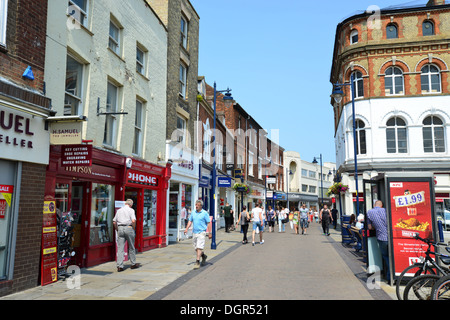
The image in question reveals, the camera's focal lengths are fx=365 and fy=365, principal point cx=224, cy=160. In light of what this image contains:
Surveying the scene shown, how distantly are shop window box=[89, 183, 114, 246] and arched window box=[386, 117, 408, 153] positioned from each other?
874 inches

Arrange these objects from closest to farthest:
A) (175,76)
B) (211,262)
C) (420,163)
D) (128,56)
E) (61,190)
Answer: (61,190)
(211,262)
(128,56)
(175,76)
(420,163)

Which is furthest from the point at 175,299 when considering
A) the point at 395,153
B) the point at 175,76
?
the point at 395,153

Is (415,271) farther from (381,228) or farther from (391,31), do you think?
(391,31)

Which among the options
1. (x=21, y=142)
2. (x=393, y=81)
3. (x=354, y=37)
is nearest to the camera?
(x=21, y=142)

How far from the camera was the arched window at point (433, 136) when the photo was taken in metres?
26.3

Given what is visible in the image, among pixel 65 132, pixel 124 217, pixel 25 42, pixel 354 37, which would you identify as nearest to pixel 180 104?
pixel 124 217

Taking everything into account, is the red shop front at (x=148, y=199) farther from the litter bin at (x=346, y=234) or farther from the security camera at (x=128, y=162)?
the litter bin at (x=346, y=234)

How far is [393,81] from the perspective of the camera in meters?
27.5

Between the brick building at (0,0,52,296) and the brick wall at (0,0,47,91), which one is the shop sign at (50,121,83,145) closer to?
the brick building at (0,0,52,296)

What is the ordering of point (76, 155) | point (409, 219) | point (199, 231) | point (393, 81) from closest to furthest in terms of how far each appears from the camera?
point (409, 219), point (76, 155), point (199, 231), point (393, 81)

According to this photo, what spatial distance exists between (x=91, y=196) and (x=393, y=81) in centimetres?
2468

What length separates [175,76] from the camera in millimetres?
17266
